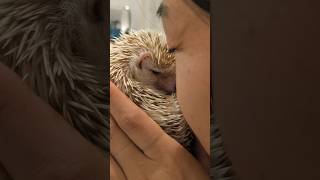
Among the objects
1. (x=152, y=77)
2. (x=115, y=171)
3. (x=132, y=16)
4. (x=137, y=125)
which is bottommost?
(x=115, y=171)

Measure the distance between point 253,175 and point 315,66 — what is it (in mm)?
378

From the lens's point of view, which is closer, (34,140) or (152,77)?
(34,140)

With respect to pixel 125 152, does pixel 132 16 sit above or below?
above

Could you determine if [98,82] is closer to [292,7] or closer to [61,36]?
[61,36]

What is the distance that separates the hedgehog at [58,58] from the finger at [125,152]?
0.08 ft

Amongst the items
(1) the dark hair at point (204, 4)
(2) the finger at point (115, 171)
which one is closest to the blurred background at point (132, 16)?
(1) the dark hair at point (204, 4)

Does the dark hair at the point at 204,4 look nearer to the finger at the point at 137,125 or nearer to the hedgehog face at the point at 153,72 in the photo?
the hedgehog face at the point at 153,72

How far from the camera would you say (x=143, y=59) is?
3.51 ft

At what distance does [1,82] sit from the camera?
0.94 m

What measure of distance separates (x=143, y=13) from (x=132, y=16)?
33mm

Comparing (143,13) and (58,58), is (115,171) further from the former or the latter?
(143,13)

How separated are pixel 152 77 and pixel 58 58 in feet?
0.86

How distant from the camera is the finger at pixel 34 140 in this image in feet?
3.07

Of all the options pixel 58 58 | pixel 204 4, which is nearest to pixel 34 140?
pixel 58 58
